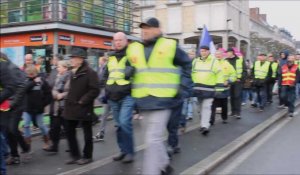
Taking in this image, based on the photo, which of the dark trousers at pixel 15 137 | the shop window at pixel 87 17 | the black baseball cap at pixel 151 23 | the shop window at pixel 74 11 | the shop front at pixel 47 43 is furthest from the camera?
the shop window at pixel 87 17

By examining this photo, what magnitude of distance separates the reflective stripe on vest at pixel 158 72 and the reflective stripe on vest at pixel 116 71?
174 cm

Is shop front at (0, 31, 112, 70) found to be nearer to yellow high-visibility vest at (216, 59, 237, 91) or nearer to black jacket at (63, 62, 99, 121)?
yellow high-visibility vest at (216, 59, 237, 91)

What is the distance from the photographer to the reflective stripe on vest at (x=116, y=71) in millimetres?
7203

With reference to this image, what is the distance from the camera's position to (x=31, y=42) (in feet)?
59.2

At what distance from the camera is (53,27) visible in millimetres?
16516

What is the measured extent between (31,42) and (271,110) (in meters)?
9.56

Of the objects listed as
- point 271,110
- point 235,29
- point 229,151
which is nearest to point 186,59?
point 229,151

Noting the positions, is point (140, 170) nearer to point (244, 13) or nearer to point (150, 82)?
point (150, 82)

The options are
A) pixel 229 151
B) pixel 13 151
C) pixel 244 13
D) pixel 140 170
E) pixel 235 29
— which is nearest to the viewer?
pixel 140 170

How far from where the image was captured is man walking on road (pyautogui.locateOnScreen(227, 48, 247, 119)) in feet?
41.9

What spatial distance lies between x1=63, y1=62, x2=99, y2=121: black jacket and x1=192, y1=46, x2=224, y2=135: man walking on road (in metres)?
3.34

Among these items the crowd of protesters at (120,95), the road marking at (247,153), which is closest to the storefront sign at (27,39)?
the crowd of protesters at (120,95)

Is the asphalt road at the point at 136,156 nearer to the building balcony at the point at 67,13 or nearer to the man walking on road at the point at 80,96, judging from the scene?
the man walking on road at the point at 80,96

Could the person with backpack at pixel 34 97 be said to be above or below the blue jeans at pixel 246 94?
above
